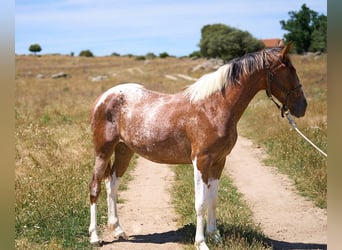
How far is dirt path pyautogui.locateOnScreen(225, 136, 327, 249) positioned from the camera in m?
5.23

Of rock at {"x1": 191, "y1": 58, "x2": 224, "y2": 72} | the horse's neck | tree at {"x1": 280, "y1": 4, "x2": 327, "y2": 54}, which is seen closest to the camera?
the horse's neck

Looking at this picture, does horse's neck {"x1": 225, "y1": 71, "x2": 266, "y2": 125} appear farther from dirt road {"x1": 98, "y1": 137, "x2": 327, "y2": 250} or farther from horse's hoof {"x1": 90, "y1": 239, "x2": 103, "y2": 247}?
horse's hoof {"x1": 90, "y1": 239, "x2": 103, "y2": 247}

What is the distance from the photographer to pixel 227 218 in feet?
18.5

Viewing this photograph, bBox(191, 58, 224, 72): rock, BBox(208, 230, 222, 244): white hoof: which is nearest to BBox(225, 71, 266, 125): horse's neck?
BBox(208, 230, 222, 244): white hoof

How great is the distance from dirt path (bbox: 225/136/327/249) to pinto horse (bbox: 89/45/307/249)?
1.12m

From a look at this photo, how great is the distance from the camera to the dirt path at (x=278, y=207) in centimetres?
523

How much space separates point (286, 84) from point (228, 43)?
5070 centimetres

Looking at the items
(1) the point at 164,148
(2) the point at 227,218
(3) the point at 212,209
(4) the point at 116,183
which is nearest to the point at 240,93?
(1) the point at 164,148

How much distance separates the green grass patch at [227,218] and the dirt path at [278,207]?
0.73 ft

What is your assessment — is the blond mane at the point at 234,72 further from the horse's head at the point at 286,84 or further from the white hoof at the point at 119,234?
the white hoof at the point at 119,234

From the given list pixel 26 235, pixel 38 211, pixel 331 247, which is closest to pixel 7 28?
pixel 331 247

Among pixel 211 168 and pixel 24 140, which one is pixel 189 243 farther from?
pixel 24 140

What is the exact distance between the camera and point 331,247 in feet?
6.10

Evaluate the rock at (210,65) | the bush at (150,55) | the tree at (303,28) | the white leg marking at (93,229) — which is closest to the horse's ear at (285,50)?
the white leg marking at (93,229)
